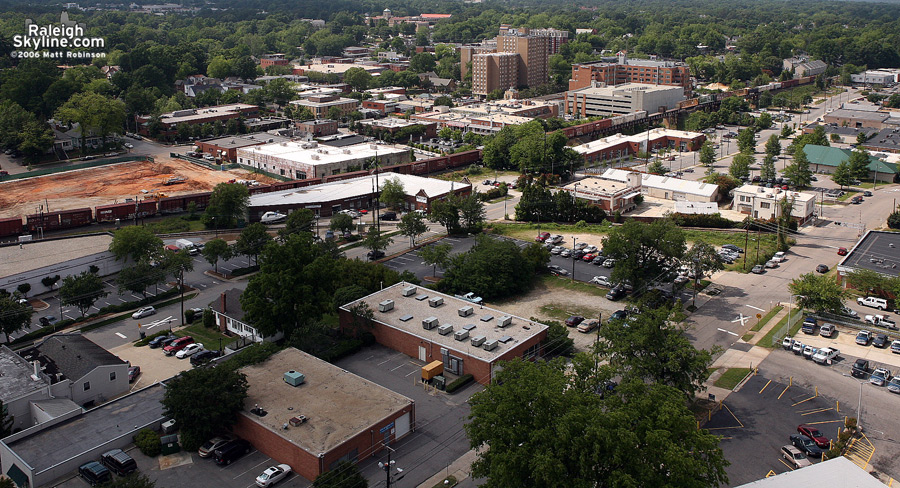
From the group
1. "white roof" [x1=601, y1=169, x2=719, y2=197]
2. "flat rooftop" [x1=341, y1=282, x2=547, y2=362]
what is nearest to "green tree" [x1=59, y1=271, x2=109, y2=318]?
"flat rooftop" [x1=341, y1=282, x2=547, y2=362]

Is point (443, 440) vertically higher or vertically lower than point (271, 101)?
lower

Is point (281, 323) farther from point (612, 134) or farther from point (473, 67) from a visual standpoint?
point (473, 67)

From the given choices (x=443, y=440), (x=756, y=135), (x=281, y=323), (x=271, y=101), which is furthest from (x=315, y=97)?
(x=443, y=440)

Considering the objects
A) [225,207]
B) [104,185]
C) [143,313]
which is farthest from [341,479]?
[104,185]

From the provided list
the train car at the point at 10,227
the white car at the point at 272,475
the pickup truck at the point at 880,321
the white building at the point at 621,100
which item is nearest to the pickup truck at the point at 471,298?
the white car at the point at 272,475

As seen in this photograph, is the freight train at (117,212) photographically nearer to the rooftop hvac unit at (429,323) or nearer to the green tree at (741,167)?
the rooftop hvac unit at (429,323)

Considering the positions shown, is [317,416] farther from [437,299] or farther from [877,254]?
[877,254]
